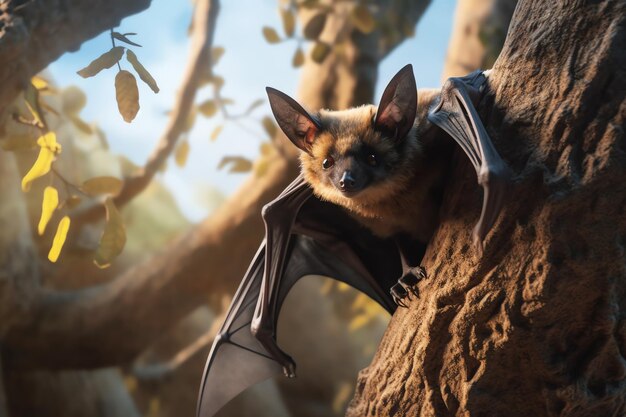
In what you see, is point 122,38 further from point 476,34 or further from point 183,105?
point 476,34

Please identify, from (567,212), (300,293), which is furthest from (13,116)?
(300,293)

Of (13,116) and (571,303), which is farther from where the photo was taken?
(13,116)

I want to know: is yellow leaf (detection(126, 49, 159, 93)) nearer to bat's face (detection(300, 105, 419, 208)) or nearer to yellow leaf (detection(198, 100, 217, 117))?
bat's face (detection(300, 105, 419, 208))

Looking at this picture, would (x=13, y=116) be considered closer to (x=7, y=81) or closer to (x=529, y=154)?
(x=7, y=81)

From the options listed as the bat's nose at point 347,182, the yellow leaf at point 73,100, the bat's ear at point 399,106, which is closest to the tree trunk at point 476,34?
the bat's ear at point 399,106

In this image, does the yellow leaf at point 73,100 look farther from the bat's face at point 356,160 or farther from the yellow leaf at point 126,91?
the bat's face at point 356,160

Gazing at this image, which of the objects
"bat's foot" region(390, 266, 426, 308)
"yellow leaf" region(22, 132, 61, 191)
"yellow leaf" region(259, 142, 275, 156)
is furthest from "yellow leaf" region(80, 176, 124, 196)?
"yellow leaf" region(259, 142, 275, 156)
